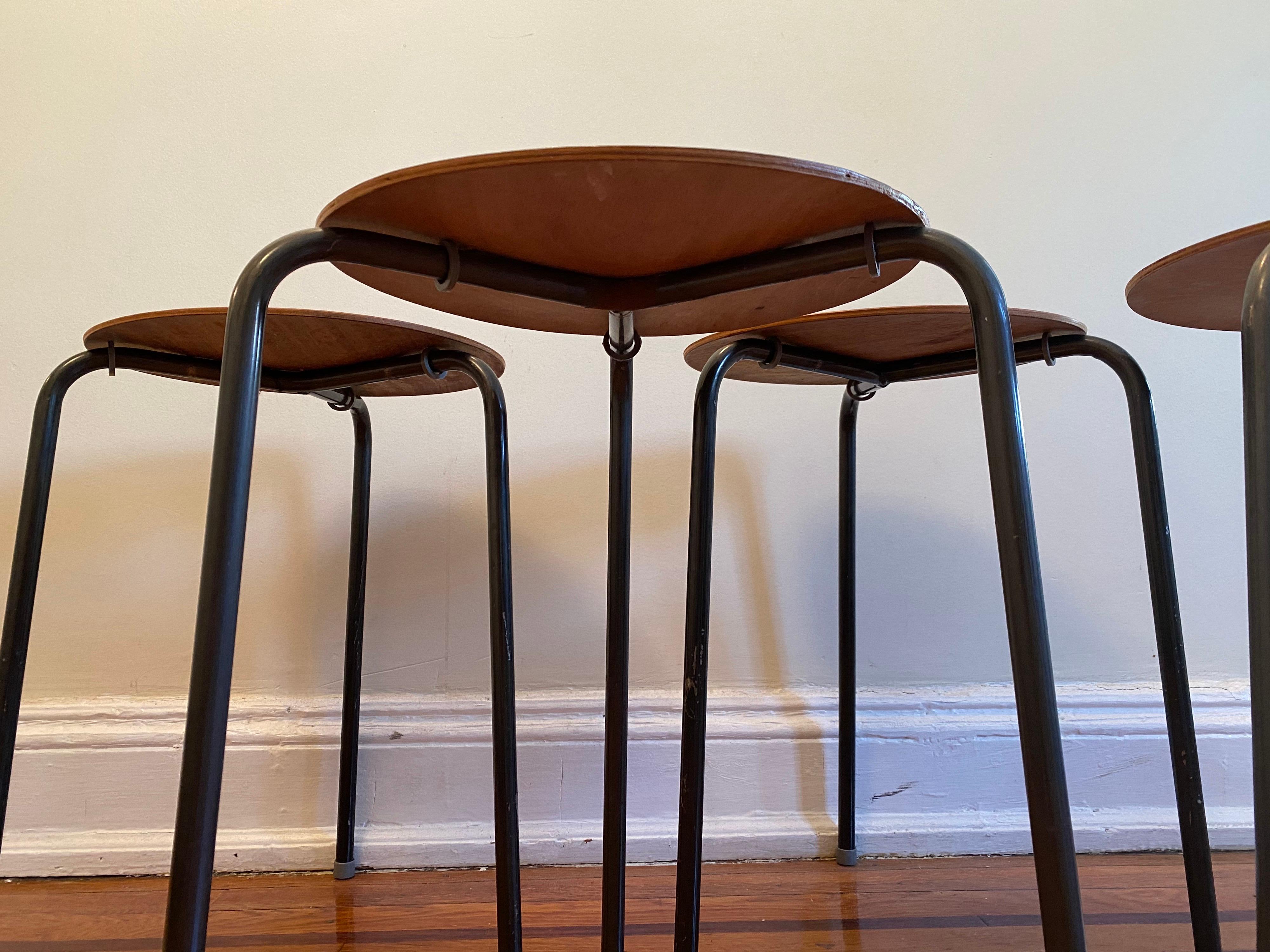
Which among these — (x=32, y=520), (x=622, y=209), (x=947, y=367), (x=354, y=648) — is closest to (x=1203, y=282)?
(x=947, y=367)

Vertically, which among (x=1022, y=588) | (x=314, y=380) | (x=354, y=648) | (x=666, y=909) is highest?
(x=314, y=380)

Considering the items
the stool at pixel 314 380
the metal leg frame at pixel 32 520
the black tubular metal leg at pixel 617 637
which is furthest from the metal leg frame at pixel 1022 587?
the metal leg frame at pixel 32 520

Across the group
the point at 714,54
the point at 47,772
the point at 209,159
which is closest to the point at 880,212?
the point at 714,54

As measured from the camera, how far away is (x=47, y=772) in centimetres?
107

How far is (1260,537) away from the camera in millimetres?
461

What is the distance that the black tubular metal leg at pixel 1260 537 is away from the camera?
438 mm

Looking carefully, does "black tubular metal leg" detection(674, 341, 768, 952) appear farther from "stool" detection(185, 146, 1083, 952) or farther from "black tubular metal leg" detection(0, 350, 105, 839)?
"black tubular metal leg" detection(0, 350, 105, 839)

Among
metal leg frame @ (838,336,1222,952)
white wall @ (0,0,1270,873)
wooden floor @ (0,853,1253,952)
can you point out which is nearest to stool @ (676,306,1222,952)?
metal leg frame @ (838,336,1222,952)

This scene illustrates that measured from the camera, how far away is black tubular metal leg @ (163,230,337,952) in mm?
407

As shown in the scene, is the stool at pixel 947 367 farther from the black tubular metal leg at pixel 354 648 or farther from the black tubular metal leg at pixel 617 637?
the black tubular metal leg at pixel 354 648

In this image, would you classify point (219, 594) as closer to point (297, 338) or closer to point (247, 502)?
point (247, 502)

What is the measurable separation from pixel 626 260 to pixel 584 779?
28.9 inches

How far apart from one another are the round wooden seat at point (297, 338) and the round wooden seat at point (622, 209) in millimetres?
91

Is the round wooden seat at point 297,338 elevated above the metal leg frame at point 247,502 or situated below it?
above
